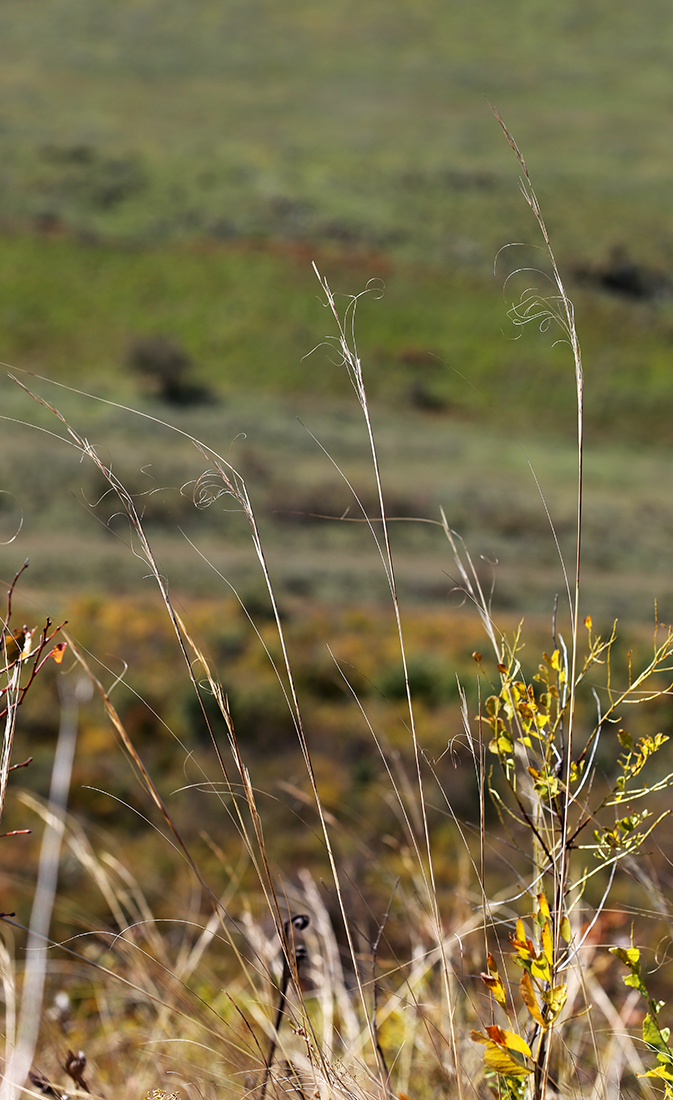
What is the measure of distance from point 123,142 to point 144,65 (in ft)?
57.8

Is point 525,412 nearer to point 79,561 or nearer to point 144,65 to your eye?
point 79,561

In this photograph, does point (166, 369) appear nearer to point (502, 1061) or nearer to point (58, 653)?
point (58, 653)

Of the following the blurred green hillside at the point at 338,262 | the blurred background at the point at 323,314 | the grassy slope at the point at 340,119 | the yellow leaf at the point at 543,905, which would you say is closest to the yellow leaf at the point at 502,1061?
the yellow leaf at the point at 543,905

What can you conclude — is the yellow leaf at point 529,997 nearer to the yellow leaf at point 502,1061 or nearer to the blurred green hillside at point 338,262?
the yellow leaf at point 502,1061

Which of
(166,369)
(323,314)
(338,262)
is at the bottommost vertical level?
(166,369)

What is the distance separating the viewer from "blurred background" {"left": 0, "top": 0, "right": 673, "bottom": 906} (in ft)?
46.2

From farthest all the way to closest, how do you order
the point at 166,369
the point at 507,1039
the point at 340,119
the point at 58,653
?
the point at 340,119 < the point at 166,369 < the point at 58,653 < the point at 507,1039

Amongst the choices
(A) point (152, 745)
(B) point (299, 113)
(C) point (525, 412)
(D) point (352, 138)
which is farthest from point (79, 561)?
(B) point (299, 113)

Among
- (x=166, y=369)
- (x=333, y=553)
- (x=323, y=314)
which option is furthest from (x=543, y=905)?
(x=323, y=314)

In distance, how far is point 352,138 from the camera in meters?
60.0

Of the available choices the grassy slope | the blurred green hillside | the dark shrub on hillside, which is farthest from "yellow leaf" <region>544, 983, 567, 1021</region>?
the grassy slope

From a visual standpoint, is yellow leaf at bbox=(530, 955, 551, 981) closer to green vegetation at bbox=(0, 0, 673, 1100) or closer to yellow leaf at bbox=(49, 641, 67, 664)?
green vegetation at bbox=(0, 0, 673, 1100)

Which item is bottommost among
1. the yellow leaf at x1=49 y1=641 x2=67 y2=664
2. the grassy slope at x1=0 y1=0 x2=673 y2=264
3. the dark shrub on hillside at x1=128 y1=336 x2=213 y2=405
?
the dark shrub on hillside at x1=128 y1=336 x2=213 y2=405

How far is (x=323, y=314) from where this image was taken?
3662 cm
